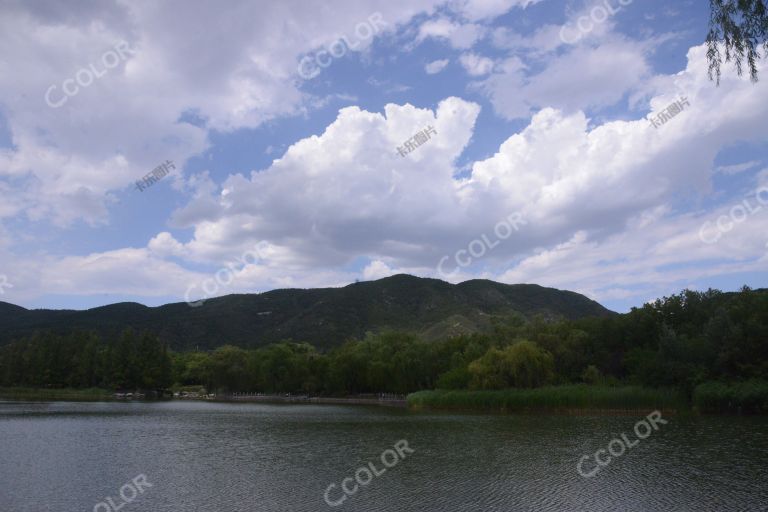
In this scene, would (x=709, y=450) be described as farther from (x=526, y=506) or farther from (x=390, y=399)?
(x=390, y=399)

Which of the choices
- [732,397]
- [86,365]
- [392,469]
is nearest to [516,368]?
[732,397]

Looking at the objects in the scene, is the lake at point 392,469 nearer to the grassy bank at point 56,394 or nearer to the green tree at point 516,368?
the green tree at point 516,368

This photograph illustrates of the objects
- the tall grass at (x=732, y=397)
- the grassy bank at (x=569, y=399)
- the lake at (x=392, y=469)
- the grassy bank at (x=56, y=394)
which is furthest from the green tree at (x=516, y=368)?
the grassy bank at (x=56, y=394)

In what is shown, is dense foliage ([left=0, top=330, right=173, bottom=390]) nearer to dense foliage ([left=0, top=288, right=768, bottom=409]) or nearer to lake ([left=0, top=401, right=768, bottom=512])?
dense foliage ([left=0, top=288, right=768, bottom=409])

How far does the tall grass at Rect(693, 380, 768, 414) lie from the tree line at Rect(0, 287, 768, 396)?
1554mm

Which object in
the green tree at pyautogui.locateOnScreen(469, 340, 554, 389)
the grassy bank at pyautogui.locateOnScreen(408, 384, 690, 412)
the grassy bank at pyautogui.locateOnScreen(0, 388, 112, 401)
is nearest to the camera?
the grassy bank at pyautogui.locateOnScreen(408, 384, 690, 412)

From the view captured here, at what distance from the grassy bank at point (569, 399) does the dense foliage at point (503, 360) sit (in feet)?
6.68

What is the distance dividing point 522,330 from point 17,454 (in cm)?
6249

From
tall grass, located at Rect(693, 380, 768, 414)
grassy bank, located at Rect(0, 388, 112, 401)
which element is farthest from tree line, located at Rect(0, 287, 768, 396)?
grassy bank, located at Rect(0, 388, 112, 401)

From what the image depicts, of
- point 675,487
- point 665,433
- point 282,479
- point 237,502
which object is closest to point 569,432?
point 665,433

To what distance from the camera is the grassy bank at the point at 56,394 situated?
99438 mm

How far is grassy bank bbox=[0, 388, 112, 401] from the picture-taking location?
9944 centimetres

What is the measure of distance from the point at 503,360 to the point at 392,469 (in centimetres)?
4172

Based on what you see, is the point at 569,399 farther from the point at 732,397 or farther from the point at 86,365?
the point at 86,365
